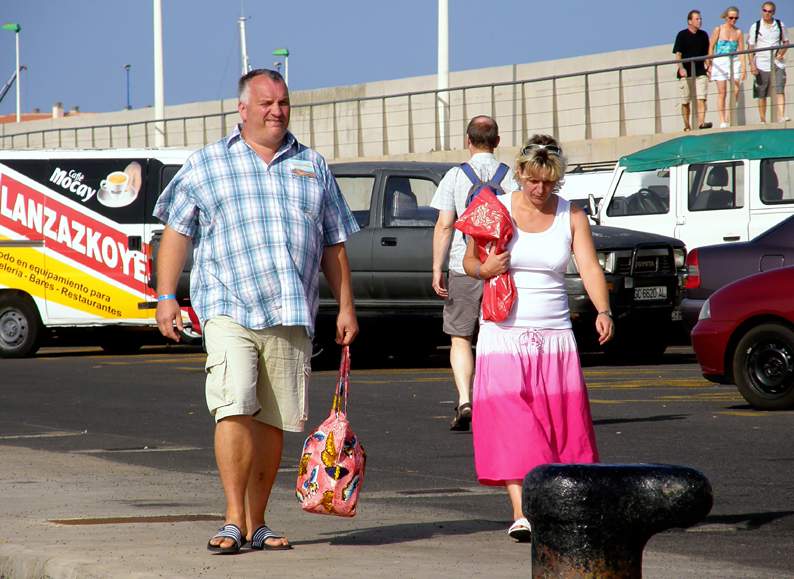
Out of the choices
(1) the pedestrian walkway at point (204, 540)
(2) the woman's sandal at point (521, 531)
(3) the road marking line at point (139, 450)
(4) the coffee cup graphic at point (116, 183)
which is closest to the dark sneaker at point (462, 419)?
(3) the road marking line at point (139, 450)

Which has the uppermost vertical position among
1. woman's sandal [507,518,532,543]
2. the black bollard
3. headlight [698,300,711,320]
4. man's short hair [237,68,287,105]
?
man's short hair [237,68,287,105]

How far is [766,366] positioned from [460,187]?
2.89 m

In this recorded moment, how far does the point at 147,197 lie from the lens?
1516 cm

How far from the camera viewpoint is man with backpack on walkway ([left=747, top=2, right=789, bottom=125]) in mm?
19672

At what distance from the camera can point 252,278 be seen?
4.77 metres

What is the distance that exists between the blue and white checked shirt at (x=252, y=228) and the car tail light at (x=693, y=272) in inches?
321

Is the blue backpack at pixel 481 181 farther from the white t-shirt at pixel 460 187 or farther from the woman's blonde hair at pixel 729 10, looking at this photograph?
the woman's blonde hair at pixel 729 10

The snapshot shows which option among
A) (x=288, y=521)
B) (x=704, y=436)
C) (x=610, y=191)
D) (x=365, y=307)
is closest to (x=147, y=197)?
(x=365, y=307)

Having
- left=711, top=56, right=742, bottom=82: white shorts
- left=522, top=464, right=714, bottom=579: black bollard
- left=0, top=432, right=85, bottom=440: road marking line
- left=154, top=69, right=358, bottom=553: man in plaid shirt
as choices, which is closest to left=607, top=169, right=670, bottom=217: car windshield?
left=711, top=56, right=742, bottom=82: white shorts

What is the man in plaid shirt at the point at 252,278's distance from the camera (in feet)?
15.5

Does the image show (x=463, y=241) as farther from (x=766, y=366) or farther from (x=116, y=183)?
(x=116, y=183)

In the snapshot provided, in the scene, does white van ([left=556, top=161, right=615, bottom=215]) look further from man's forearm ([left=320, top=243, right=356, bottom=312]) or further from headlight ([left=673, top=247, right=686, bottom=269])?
man's forearm ([left=320, top=243, right=356, bottom=312])

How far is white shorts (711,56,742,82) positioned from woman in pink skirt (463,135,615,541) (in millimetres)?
15942

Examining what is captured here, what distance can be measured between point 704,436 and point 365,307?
4.95 m
